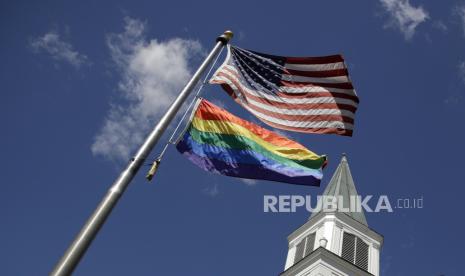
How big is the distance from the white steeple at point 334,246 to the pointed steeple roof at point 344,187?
20 centimetres

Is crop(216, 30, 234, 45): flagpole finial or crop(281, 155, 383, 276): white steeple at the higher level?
crop(281, 155, 383, 276): white steeple

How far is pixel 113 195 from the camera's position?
718 centimetres

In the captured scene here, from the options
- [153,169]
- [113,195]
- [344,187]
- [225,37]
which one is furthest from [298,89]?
[344,187]

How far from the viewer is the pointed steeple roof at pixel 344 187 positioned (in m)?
33.7

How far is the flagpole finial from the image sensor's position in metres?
11.3

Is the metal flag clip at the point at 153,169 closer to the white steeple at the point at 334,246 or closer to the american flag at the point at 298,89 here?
the american flag at the point at 298,89

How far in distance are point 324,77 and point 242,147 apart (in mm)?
3203

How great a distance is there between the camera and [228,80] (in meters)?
11.4

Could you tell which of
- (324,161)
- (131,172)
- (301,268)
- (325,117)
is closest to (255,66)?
(325,117)

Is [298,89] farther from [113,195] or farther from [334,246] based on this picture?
[334,246]

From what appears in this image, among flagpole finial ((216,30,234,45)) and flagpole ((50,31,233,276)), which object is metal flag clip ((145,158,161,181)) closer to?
flagpole ((50,31,233,276))

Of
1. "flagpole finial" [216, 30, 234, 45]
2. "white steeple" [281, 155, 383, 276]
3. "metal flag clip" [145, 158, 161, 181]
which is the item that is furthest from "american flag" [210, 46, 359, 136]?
"white steeple" [281, 155, 383, 276]

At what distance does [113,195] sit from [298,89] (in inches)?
260

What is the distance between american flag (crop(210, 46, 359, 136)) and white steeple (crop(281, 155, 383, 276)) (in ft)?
55.1
